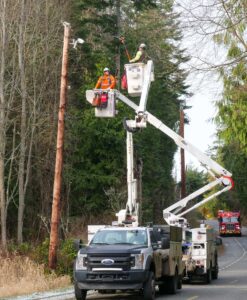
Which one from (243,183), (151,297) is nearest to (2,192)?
(151,297)

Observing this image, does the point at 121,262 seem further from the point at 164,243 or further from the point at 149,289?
the point at 164,243

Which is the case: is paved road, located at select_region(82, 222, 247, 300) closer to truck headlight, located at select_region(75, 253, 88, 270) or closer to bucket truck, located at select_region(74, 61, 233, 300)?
bucket truck, located at select_region(74, 61, 233, 300)

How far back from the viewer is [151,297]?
739 inches

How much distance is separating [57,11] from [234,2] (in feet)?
96.6

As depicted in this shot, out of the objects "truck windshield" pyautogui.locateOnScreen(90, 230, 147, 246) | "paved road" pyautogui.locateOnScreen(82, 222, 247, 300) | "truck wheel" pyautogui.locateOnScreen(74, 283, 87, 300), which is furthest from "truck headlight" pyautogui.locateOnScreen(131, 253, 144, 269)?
"paved road" pyautogui.locateOnScreen(82, 222, 247, 300)

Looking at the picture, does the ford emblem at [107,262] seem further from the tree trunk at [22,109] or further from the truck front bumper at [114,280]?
the tree trunk at [22,109]

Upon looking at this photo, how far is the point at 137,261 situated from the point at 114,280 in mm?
748

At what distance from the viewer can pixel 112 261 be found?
1853 cm

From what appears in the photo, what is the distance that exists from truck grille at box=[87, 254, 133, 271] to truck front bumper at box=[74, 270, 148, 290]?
15 cm

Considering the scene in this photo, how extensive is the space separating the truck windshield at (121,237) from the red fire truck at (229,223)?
60.4m

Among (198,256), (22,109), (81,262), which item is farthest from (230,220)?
(81,262)

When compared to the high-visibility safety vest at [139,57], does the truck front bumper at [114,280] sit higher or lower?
lower

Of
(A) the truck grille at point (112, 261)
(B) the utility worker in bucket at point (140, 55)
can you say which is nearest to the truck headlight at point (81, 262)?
(A) the truck grille at point (112, 261)

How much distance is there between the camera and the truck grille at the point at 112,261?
1848 cm
